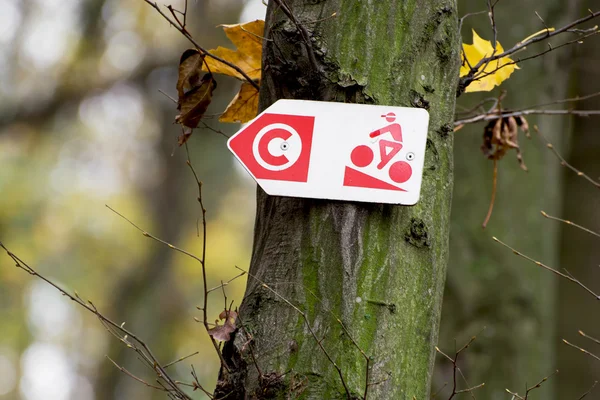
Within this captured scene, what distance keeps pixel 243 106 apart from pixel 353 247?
1.87 feet

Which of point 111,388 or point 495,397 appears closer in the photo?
point 495,397

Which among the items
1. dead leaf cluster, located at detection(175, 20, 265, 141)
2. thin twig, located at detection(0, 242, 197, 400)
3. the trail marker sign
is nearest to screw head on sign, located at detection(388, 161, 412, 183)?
the trail marker sign

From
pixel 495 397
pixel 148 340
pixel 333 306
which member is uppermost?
pixel 333 306

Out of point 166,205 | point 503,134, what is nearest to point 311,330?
point 503,134

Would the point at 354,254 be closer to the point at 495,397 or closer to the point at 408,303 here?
the point at 408,303

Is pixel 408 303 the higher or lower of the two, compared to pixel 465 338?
higher

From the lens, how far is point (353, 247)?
1274 millimetres

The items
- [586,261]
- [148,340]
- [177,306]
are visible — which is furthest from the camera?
[177,306]

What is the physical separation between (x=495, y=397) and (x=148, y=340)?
710 centimetres

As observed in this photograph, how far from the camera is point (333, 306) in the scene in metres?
1.25

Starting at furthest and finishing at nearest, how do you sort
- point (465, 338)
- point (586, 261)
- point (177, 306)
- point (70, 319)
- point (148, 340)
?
point (70, 319) → point (177, 306) → point (148, 340) → point (586, 261) → point (465, 338)

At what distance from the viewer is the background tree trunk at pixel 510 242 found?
3.23 metres

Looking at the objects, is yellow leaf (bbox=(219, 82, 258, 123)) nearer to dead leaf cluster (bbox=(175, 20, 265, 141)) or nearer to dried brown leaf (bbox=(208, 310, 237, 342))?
dead leaf cluster (bbox=(175, 20, 265, 141))

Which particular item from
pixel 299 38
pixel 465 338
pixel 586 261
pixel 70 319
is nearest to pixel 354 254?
pixel 299 38
